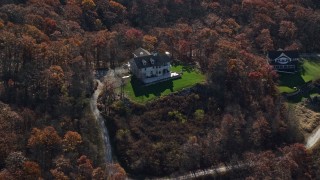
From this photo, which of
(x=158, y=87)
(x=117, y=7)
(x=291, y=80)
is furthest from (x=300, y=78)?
(x=117, y=7)

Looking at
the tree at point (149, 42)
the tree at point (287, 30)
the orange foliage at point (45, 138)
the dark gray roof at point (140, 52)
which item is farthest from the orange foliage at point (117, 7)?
the orange foliage at point (45, 138)

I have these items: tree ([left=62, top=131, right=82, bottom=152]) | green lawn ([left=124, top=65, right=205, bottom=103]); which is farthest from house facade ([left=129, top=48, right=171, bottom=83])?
tree ([left=62, top=131, right=82, bottom=152])

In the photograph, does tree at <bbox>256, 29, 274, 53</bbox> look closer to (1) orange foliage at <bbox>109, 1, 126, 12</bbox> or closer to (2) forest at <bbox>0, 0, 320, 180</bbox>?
(2) forest at <bbox>0, 0, 320, 180</bbox>

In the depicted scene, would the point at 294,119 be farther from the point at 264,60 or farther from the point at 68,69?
the point at 68,69

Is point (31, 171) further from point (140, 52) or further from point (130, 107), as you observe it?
point (140, 52)

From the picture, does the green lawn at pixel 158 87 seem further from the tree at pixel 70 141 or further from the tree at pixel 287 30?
the tree at pixel 287 30

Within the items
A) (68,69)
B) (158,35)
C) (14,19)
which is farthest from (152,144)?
(14,19)
